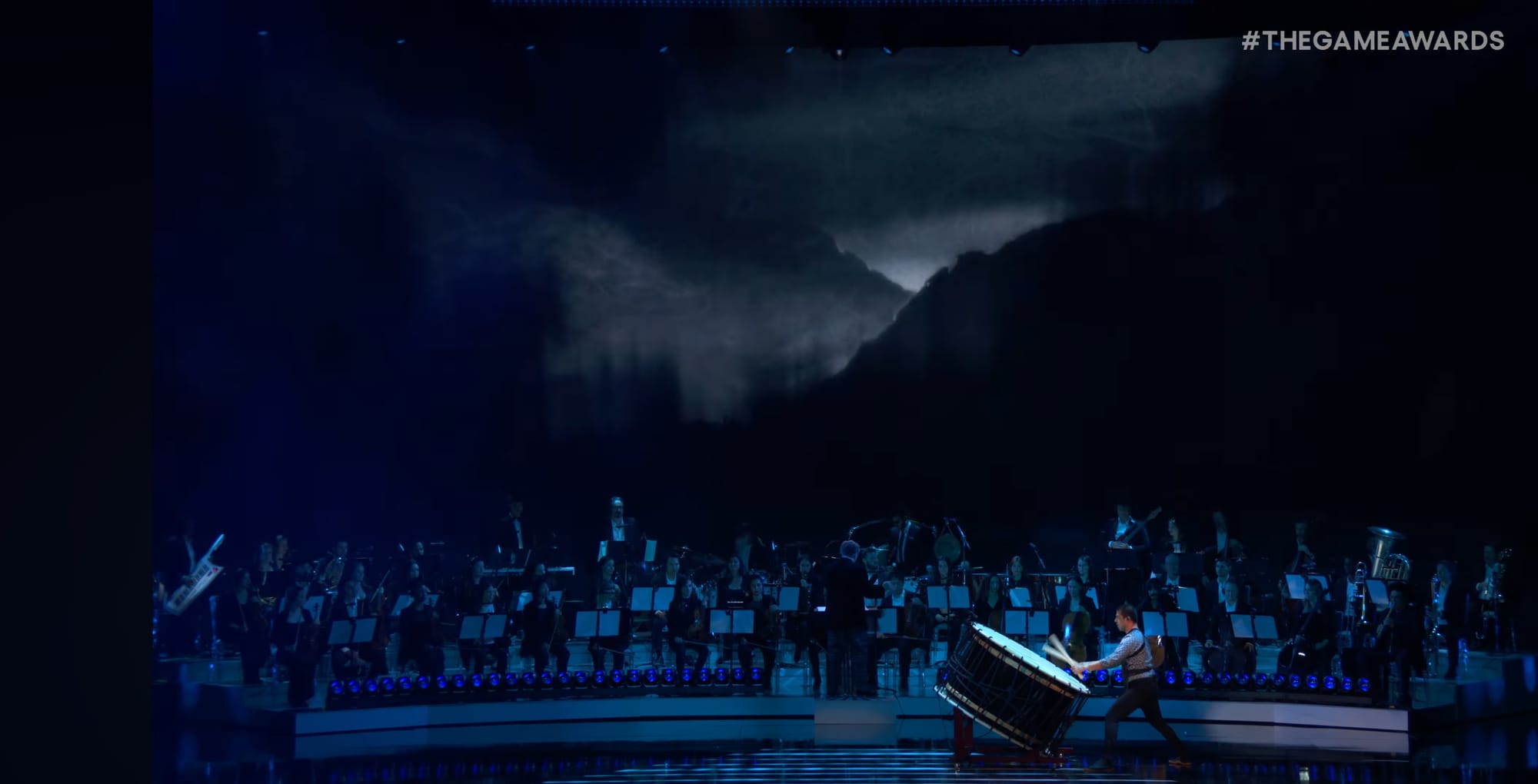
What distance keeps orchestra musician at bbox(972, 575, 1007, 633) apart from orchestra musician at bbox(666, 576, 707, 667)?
2512 mm

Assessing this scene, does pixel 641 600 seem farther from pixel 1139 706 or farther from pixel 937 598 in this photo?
pixel 1139 706

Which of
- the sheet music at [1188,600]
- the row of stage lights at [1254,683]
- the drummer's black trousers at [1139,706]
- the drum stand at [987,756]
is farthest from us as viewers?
the sheet music at [1188,600]

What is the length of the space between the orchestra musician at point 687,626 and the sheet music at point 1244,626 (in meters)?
4.61

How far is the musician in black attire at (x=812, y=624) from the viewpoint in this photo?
1023 centimetres

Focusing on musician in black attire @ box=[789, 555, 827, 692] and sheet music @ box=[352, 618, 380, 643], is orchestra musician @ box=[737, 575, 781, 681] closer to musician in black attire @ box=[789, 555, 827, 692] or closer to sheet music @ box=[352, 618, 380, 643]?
musician in black attire @ box=[789, 555, 827, 692]

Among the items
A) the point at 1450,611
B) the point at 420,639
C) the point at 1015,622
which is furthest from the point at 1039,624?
the point at 420,639

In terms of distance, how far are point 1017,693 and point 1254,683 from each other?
10.4ft

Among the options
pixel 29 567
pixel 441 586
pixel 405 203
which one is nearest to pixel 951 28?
pixel 405 203

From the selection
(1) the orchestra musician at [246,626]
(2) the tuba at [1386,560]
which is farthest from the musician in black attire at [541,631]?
(2) the tuba at [1386,560]

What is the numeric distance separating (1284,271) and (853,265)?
191 inches

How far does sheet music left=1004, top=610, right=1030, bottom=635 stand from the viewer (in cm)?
998

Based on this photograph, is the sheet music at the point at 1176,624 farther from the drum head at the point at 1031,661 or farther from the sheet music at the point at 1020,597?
the drum head at the point at 1031,661

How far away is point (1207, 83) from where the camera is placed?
12.9 m

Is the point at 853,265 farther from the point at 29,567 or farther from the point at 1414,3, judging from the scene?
the point at 29,567
